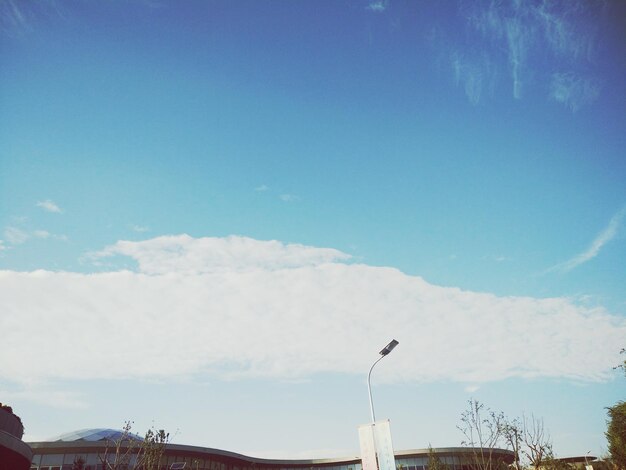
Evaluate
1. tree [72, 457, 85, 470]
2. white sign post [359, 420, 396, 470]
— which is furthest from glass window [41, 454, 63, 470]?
white sign post [359, 420, 396, 470]

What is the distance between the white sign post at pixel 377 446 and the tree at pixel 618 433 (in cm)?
3847

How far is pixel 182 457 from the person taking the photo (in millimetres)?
43281

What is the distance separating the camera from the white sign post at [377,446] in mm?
10781

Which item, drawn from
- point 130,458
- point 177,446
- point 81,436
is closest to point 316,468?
point 177,446

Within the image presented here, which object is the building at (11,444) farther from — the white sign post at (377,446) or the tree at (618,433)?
the tree at (618,433)

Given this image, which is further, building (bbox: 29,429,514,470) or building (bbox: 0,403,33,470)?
building (bbox: 29,429,514,470)

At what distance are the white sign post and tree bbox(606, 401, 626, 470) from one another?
38467 mm

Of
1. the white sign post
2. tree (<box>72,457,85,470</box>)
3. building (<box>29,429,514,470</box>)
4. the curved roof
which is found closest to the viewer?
the white sign post

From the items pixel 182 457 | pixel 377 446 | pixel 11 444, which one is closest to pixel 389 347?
pixel 377 446

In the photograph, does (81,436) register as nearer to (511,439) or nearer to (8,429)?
(8,429)

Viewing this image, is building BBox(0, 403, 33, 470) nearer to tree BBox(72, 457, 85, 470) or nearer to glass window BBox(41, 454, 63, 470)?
tree BBox(72, 457, 85, 470)

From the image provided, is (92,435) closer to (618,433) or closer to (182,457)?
(182,457)

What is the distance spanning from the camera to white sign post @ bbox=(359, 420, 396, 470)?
10.8 m

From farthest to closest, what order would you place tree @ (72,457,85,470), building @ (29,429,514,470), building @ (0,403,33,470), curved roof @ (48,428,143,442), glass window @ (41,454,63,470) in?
curved roof @ (48,428,143,442) < building @ (29,429,514,470) < glass window @ (41,454,63,470) < tree @ (72,457,85,470) < building @ (0,403,33,470)
